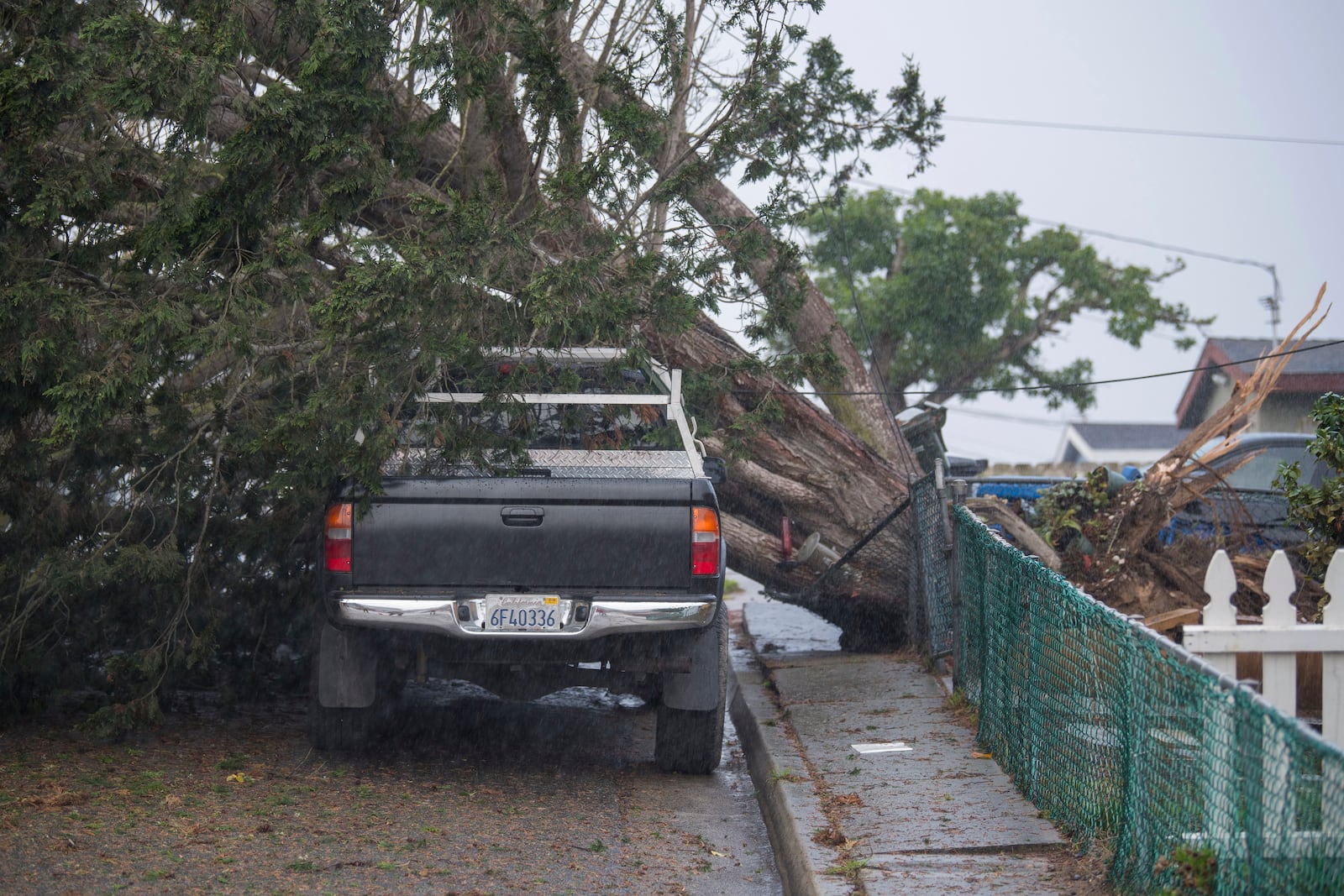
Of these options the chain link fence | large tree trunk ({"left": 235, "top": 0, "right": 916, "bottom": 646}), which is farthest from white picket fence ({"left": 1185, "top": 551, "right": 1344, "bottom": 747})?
large tree trunk ({"left": 235, "top": 0, "right": 916, "bottom": 646})

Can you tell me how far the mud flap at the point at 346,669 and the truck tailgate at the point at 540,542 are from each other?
1.47 ft

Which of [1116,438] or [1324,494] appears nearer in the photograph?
[1324,494]

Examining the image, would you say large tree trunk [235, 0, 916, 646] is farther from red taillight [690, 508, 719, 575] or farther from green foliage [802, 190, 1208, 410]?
green foliage [802, 190, 1208, 410]

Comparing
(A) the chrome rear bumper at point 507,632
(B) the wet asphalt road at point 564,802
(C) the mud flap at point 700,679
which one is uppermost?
(A) the chrome rear bumper at point 507,632

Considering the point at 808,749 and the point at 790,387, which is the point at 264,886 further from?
the point at 790,387

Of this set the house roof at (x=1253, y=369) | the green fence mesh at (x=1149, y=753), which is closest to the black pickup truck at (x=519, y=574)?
the green fence mesh at (x=1149, y=753)

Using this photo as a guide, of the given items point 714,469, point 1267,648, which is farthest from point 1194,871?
point 714,469

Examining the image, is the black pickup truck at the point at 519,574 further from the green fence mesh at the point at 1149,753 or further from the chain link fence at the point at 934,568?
the chain link fence at the point at 934,568

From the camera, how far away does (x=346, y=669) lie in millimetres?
5914

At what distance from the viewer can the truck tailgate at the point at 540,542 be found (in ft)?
18.4

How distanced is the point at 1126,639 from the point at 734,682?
4.99 m

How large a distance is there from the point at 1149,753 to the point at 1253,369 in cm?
1498

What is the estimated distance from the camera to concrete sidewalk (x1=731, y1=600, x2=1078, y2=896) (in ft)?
14.4

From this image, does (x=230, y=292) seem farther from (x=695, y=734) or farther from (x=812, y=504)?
(x=812, y=504)
